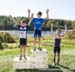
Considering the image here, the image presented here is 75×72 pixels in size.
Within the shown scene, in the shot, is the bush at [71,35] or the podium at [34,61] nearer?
the podium at [34,61]

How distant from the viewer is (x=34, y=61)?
16.2 meters

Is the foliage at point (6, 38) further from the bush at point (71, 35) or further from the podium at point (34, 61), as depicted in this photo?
the podium at point (34, 61)

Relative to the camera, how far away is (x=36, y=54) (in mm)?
16250

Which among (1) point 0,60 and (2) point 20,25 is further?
(1) point 0,60

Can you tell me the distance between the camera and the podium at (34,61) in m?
16.1

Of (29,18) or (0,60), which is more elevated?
(29,18)

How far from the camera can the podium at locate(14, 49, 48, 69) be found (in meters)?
16.1

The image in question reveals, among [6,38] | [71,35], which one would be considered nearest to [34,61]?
[6,38]

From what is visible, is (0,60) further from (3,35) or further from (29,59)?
(3,35)

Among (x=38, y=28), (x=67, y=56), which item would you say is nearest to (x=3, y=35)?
(x=67, y=56)

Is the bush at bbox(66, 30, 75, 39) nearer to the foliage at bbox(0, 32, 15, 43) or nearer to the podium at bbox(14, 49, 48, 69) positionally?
the foliage at bbox(0, 32, 15, 43)

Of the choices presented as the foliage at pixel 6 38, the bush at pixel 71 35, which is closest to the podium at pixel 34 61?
the foliage at pixel 6 38

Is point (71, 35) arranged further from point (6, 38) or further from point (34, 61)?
point (34, 61)

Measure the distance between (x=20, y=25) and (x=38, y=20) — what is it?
0.90 metres
